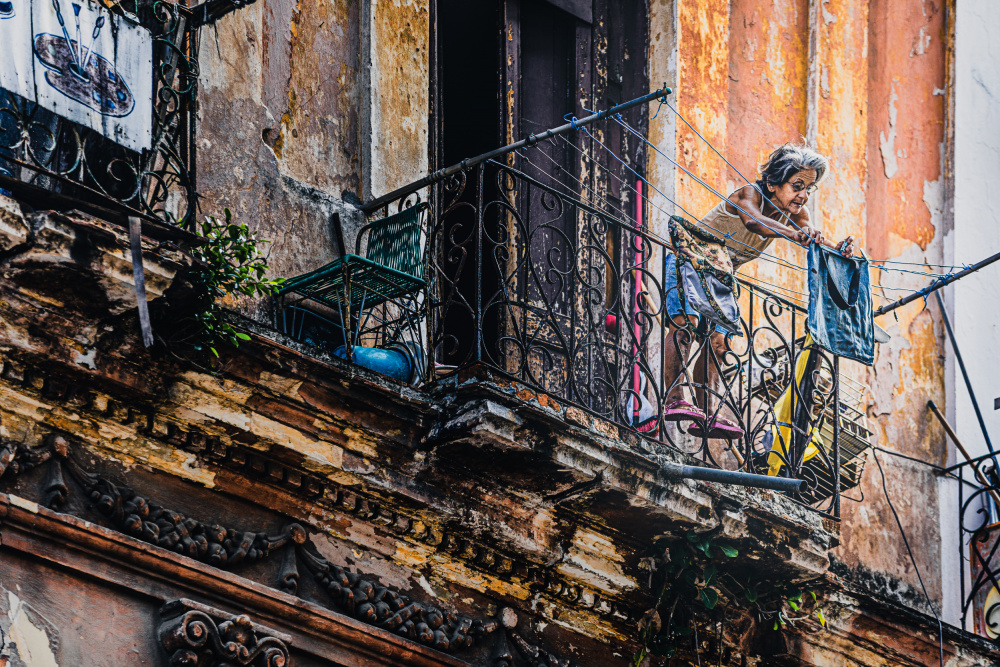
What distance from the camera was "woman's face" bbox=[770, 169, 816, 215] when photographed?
7.90 meters

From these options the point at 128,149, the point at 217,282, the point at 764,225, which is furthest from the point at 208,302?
the point at 764,225

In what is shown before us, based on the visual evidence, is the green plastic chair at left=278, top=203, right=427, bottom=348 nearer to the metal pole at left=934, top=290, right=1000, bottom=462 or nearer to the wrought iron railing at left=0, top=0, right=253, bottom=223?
the wrought iron railing at left=0, top=0, right=253, bottom=223

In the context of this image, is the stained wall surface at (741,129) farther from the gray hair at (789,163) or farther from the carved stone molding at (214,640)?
the carved stone molding at (214,640)

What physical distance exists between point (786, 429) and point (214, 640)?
322 cm

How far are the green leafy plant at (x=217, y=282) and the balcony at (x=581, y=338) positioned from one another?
600 mm

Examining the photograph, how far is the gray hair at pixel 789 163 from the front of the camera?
787cm

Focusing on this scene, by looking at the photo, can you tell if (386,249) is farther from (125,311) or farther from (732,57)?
(732,57)

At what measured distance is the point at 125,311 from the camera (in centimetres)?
549

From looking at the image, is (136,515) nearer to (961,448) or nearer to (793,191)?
(793,191)

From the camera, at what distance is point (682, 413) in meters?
7.31

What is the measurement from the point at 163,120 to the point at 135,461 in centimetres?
128

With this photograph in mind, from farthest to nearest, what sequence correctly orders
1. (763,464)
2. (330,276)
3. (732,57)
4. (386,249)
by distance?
(732,57) < (763,464) < (386,249) < (330,276)

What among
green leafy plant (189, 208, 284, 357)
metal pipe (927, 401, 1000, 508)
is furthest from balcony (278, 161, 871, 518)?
metal pipe (927, 401, 1000, 508)

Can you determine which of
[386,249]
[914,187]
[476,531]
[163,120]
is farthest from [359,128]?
[914,187]
